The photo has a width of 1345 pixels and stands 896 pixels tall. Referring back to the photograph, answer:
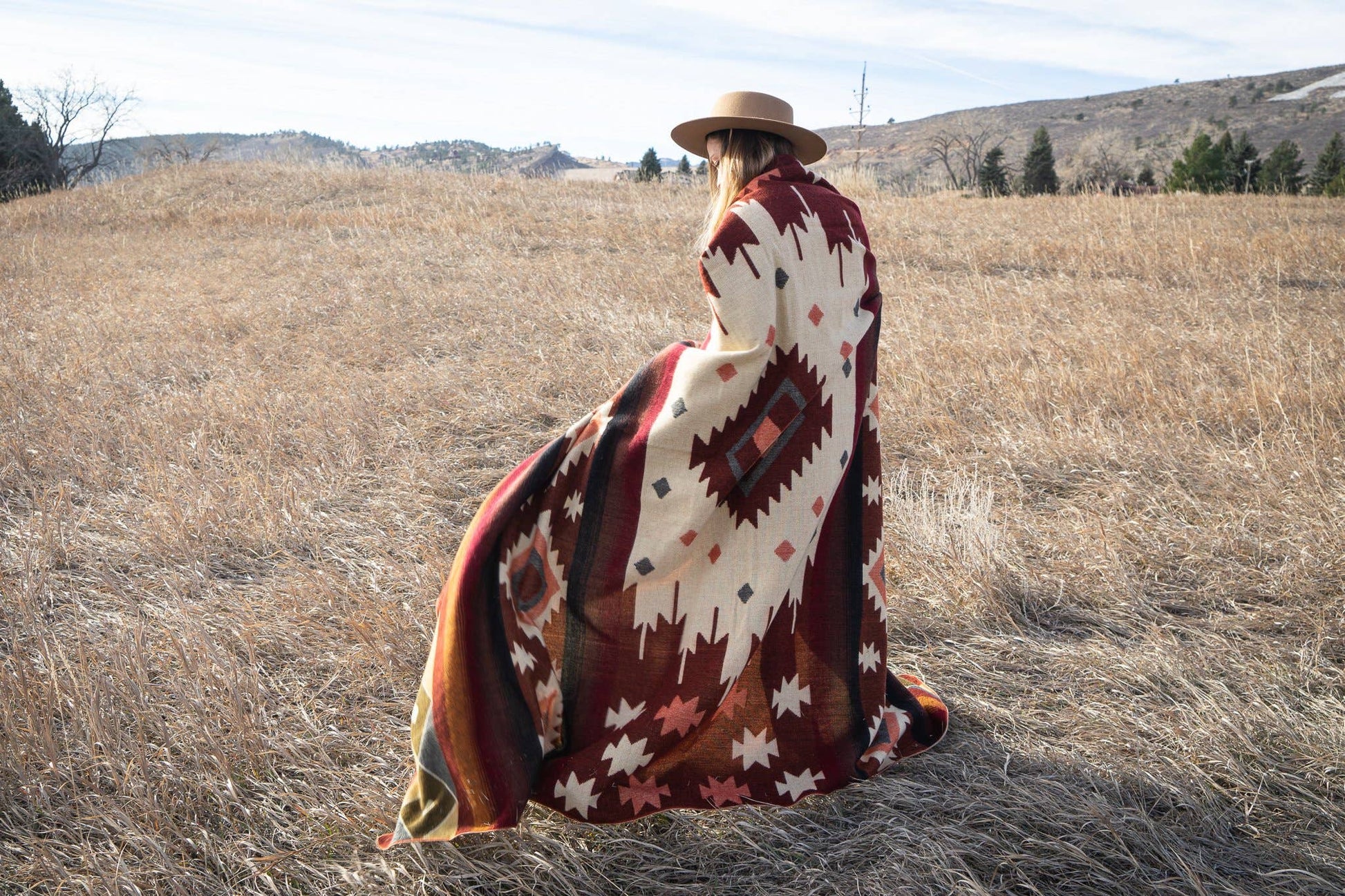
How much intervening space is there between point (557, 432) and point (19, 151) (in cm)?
2968

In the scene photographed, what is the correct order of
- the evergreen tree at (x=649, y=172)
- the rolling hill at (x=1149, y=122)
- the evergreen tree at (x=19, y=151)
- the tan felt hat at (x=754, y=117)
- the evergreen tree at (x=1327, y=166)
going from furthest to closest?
the rolling hill at (x=1149, y=122) < the evergreen tree at (x=1327, y=166) < the evergreen tree at (x=19, y=151) < the evergreen tree at (x=649, y=172) < the tan felt hat at (x=754, y=117)

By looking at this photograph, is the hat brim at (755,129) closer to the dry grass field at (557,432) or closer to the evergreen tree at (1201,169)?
the dry grass field at (557,432)

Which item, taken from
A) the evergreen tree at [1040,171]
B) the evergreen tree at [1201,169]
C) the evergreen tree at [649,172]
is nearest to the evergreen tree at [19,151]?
the evergreen tree at [649,172]

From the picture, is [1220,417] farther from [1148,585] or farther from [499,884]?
[499,884]

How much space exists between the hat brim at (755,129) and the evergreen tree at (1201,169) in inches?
942

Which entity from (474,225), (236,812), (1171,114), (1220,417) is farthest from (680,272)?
(1171,114)

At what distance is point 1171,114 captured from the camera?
257 feet

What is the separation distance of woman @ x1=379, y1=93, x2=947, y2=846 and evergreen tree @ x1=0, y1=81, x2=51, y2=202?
2827 cm

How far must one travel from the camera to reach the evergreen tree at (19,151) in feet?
78.4

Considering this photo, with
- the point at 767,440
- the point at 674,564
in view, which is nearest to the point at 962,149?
the point at 767,440

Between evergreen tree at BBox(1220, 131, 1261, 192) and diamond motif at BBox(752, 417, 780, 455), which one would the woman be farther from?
evergreen tree at BBox(1220, 131, 1261, 192)

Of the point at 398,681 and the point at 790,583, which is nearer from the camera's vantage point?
the point at 790,583

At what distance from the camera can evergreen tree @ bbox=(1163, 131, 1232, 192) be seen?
2284 centimetres

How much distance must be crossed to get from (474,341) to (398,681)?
451cm
